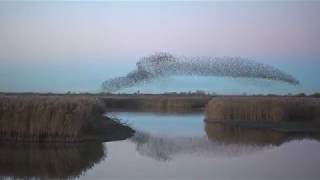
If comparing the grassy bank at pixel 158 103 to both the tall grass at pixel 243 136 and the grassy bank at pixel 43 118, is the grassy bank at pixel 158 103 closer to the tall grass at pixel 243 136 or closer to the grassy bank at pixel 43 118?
the tall grass at pixel 243 136

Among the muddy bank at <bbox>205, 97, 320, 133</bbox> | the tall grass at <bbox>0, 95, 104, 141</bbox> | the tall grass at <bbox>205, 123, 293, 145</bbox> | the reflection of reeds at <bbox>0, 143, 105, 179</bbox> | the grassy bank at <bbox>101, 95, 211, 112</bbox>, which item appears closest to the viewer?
the reflection of reeds at <bbox>0, 143, 105, 179</bbox>

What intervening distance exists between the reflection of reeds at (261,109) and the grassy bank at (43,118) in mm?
2846

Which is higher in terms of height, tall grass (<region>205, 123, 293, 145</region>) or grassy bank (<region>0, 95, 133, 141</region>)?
grassy bank (<region>0, 95, 133, 141</region>)

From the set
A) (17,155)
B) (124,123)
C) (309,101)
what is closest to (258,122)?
(309,101)

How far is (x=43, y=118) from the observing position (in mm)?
7332

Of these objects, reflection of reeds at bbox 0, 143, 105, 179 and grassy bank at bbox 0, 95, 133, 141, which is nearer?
reflection of reeds at bbox 0, 143, 105, 179

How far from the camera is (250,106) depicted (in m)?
9.59

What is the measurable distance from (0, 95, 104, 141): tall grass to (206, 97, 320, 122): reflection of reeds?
291 cm

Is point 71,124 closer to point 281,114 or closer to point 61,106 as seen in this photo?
point 61,106

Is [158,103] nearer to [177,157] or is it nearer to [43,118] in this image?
[43,118]

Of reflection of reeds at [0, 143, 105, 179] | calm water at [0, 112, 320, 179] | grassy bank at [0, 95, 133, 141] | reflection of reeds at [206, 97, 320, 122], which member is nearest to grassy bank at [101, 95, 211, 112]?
reflection of reeds at [206, 97, 320, 122]

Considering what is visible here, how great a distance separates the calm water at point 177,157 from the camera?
5.74 metres

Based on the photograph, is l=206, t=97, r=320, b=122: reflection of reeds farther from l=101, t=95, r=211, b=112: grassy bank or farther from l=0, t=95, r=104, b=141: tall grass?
l=0, t=95, r=104, b=141: tall grass

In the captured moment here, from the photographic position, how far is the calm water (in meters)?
5.74
